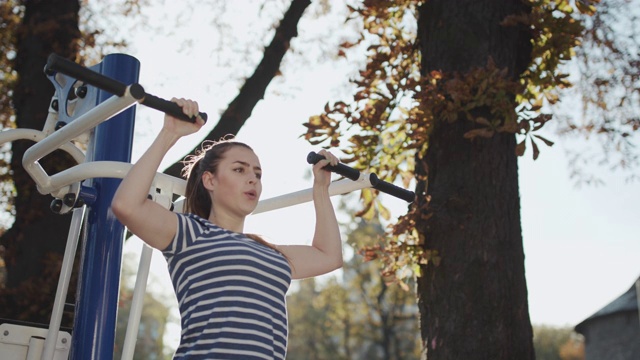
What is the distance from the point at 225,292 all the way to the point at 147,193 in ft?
1.00

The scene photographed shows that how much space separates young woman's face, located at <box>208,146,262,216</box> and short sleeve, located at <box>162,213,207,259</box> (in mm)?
160

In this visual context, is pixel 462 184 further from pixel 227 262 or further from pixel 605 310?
pixel 605 310

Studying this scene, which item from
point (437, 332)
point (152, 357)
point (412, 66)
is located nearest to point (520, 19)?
point (412, 66)

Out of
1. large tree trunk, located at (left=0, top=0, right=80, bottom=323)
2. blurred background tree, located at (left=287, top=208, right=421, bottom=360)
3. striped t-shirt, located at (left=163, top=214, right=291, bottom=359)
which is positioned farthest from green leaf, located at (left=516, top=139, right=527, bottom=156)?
blurred background tree, located at (left=287, top=208, right=421, bottom=360)

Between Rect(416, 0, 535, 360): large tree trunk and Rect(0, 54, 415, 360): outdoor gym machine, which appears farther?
Rect(416, 0, 535, 360): large tree trunk

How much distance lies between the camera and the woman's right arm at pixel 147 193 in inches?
69.4

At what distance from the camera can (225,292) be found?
5.93ft

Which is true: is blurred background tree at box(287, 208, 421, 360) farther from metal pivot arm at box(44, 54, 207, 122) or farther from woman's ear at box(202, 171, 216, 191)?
metal pivot arm at box(44, 54, 207, 122)

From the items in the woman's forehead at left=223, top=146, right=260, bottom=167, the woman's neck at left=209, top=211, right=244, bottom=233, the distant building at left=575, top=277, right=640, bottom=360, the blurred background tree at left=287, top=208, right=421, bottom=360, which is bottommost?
the woman's neck at left=209, top=211, right=244, bottom=233

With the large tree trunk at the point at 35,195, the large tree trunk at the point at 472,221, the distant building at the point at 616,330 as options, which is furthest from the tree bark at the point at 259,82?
the distant building at the point at 616,330

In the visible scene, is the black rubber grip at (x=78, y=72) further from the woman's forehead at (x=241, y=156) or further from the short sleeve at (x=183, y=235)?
the woman's forehead at (x=241, y=156)

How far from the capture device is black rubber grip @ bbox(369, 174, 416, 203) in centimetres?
228

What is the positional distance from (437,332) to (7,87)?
11.3 feet

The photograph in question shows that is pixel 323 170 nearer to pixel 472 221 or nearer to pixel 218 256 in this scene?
pixel 218 256
